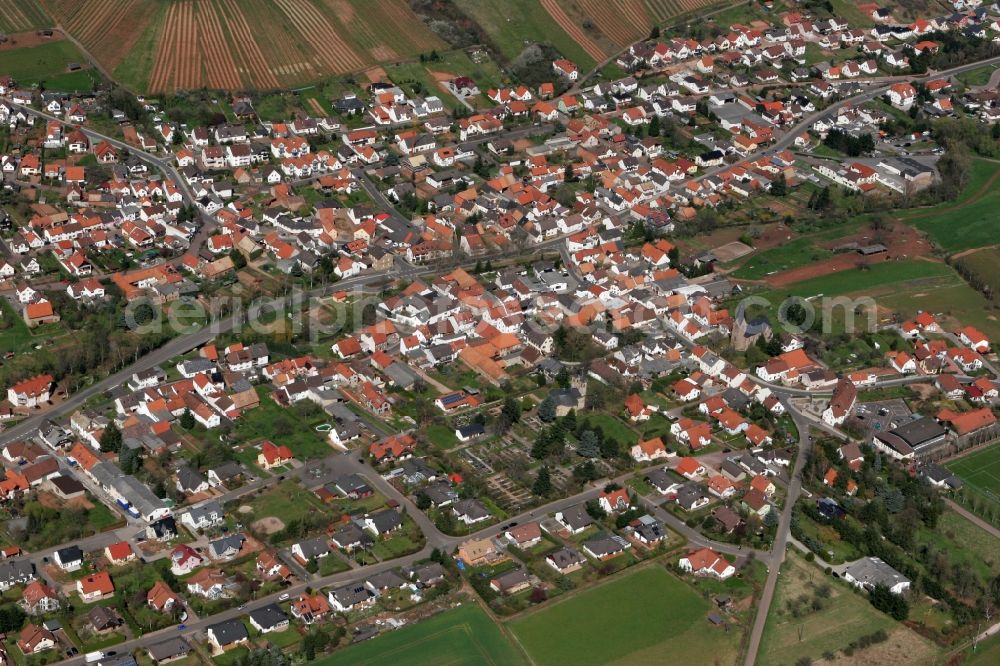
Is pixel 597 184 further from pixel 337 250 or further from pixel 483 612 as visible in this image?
pixel 483 612

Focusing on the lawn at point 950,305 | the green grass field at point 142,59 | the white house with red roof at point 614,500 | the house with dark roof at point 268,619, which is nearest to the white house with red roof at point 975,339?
the lawn at point 950,305

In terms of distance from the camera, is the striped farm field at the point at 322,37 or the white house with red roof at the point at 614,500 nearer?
the white house with red roof at the point at 614,500

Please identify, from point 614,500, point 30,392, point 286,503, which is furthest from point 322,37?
point 614,500

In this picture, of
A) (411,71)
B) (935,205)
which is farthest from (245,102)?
(935,205)

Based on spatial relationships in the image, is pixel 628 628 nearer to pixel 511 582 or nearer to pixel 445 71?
pixel 511 582

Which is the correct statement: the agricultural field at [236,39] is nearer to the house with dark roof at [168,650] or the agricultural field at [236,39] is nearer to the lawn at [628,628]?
the house with dark roof at [168,650]

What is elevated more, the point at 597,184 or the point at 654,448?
the point at 597,184
